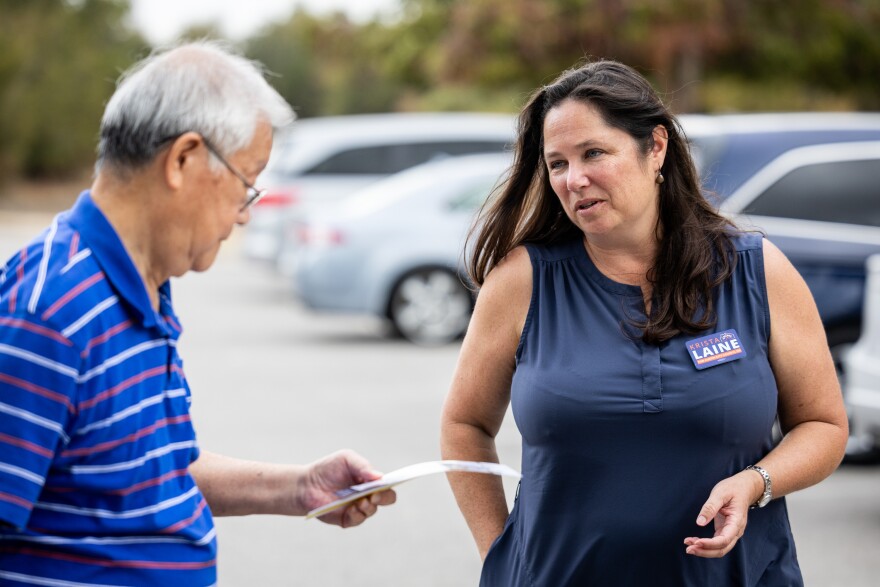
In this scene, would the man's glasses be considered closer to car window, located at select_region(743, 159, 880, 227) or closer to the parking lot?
the parking lot

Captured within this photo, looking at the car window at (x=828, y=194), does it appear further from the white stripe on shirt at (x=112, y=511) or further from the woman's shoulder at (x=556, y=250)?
the white stripe on shirt at (x=112, y=511)

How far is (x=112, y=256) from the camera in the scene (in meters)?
2.12

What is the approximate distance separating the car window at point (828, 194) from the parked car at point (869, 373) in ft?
4.17

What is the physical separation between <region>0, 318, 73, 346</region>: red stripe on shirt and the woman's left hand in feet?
4.36

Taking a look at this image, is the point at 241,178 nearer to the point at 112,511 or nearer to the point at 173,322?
the point at 173,322

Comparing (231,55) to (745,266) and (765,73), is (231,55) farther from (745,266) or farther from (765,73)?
(765,73)

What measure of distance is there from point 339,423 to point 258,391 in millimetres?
1454

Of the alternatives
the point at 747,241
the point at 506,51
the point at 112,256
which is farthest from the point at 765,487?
the point at 506,51

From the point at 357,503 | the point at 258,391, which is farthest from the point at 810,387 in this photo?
the point at 258,391

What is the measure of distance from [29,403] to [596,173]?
140cm

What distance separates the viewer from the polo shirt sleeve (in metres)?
1.92

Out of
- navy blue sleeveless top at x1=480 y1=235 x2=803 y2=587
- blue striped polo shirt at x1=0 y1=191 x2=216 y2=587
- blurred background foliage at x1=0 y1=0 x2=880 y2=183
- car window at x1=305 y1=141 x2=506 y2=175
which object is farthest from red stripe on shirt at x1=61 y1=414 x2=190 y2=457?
blurred background foliage at x1=0 y1=0 x2=880 y2=183

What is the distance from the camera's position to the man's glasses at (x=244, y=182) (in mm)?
2230

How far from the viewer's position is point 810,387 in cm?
273
